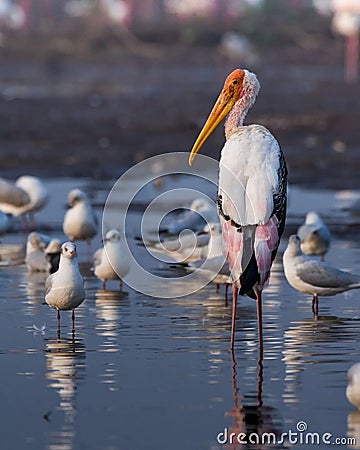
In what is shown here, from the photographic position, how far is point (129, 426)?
22.4 ft

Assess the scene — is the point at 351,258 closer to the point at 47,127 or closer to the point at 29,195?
the point at 29,195

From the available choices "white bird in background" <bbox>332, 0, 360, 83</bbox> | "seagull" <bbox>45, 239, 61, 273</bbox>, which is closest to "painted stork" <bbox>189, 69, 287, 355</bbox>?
"seagull" <bbox>45, 239, 61, 273</bbox>

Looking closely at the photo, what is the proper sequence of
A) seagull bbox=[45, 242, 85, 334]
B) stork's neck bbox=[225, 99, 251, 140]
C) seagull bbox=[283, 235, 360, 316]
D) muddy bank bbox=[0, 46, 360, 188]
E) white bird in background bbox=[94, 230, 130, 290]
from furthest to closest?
muddy bank bbox=[0, 46, 360, 188] < white bird in background bbox=[94, 230, 130, 290] < seagull bbox=[283, 235, 360, 316] < seagull bbox=[45, 242, 85, 334] < stork's neck bbox=[225, 99, 251, 140]

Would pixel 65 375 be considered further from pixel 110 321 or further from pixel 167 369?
pixel 110 321

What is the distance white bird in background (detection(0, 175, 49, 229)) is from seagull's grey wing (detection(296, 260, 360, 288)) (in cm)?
557

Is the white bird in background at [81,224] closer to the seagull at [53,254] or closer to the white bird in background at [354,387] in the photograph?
the seagull at [53,254]

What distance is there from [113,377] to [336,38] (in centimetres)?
4112

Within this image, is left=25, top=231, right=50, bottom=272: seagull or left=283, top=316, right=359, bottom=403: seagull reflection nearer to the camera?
left=283, top=316, right=359, bottom=403: seagull reflection

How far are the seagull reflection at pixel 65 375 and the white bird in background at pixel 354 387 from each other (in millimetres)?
1474

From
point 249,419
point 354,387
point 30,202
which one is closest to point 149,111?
point 30,202

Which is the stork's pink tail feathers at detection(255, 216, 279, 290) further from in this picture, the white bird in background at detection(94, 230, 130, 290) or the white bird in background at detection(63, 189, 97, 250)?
the white bird in background at detection(63, 189, 97, 250)

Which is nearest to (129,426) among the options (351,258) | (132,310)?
(132,310)

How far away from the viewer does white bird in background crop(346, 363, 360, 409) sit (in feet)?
22.6

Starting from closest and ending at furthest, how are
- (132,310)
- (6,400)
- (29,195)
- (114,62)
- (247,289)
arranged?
(6,400), (247,289), (132,310), (29,195), (114,62)
